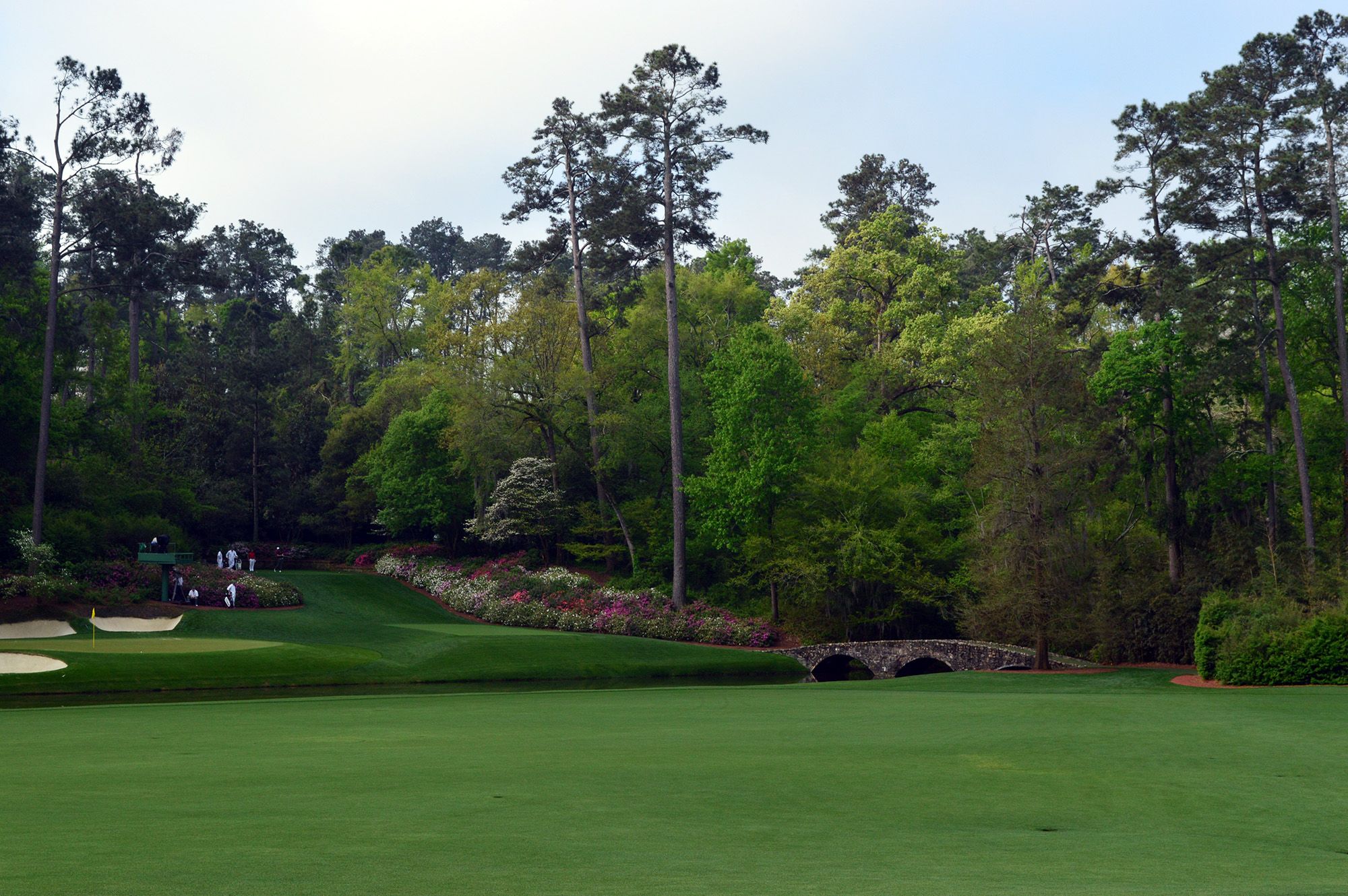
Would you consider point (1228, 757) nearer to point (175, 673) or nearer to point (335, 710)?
point (335, 710)

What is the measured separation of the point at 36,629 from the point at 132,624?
2.59m

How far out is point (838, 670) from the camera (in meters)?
36.5

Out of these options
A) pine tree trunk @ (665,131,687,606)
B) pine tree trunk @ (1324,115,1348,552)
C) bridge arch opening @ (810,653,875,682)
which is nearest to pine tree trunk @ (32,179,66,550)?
pine tree trunk @ (665,131,687,606)

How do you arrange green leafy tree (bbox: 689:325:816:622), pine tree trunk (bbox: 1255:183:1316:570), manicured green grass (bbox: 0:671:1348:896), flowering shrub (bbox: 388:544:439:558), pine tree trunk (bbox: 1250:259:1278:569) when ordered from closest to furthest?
1. manicured green grass (bbox: 0:671:1348:896)
2. pine tree trunk (bbox: 1255:183:1316:570)
3. pine tree trunk (bbox: 1250:259:1278:569)
4. green leafy tree (bbox: 689:325:816:622)
5. flowering shrub (bbox: 388:544:439:558)

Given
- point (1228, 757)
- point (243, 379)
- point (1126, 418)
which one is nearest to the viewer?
point (1228, 757)

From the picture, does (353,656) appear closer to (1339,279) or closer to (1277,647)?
(1277,647)

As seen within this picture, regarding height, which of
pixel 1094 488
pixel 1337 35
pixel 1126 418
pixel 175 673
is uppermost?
pixel 1337 35

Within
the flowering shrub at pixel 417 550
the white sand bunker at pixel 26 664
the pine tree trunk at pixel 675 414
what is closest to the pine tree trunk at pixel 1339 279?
the pine tree trunk at pixel 675 414

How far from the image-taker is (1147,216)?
36.1 metres

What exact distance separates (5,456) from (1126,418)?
133ft

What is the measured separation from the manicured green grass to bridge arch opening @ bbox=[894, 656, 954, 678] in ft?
57.3

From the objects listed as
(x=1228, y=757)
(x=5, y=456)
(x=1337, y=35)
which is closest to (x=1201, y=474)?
(x=1337, y=35)

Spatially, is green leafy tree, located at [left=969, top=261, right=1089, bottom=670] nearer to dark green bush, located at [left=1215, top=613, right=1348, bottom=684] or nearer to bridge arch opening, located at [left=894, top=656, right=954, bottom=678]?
bridge arch opening, located at [left=894, top=656, right=954, bottom=678]

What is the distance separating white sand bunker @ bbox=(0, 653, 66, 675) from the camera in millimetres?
24703
